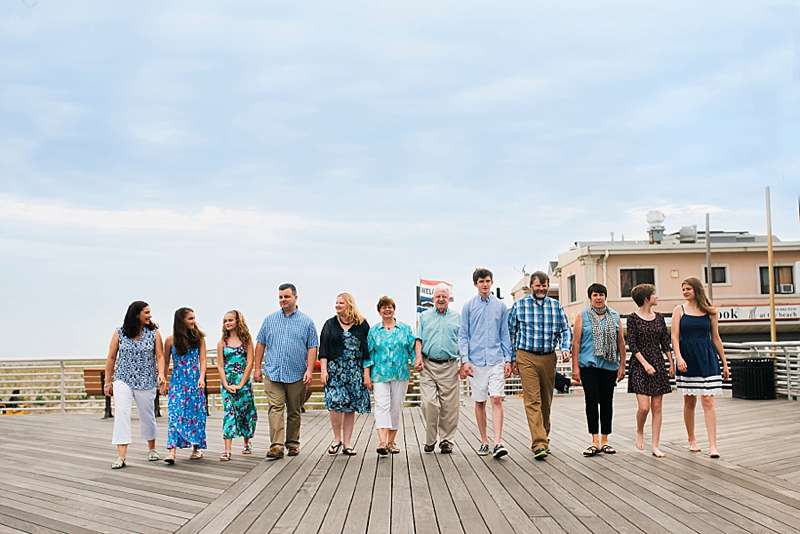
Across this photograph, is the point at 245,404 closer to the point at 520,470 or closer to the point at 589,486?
the point at 520,470

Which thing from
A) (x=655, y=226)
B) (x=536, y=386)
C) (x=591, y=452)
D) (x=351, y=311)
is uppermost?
(x=655, y=226)

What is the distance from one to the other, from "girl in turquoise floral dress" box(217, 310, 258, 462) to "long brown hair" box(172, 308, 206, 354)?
253 mm

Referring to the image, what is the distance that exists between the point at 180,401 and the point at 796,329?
119 ft

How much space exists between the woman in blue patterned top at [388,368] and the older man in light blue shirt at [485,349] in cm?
62

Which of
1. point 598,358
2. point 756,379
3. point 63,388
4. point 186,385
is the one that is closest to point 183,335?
point 186,385

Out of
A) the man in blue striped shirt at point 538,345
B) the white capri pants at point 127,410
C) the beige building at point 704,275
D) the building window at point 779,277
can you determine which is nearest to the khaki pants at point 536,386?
the man in blue striped shirt at point 538,345

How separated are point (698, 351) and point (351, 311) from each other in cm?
360

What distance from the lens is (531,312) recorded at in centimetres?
938

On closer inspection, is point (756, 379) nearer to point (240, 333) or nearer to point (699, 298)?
point (699, 298)

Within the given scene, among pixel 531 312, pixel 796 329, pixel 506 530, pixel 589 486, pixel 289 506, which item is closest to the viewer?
pixel 506 530

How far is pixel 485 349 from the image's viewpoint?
9.53 meters

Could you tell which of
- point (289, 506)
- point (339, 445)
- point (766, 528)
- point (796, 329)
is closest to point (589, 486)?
point (766, 528)

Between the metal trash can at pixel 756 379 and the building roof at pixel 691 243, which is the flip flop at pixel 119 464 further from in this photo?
the building roof at pixel 691 243

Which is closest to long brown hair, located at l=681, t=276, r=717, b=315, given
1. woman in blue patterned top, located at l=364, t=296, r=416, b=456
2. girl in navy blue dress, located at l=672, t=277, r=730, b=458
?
girl in navy blue dress, located at l=672, t=277, r=730, b=458
